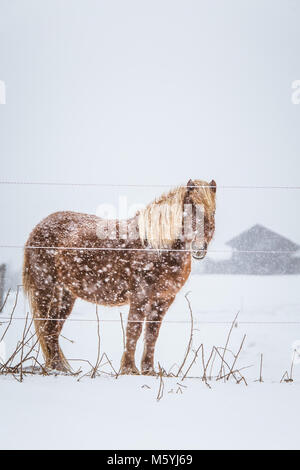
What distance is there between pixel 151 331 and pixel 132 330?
0.07 m

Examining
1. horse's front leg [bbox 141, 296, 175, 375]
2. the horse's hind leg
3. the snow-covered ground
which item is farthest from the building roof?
the horse's hind leg

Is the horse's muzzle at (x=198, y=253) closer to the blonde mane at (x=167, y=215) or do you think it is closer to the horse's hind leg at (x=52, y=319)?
the blonde mane at (x=167, y=215)

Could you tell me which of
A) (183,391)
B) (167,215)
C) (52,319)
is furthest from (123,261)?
(183,391)

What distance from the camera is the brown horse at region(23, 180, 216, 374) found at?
59.4 inches

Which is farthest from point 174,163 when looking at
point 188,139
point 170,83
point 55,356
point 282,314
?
point 55,356

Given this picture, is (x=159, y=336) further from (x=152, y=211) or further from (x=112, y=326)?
(x=152, y=211)

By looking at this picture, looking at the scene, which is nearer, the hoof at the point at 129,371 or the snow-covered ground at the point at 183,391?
the snow-covered ground at the point at 183,391

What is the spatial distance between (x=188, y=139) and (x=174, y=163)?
0.11 metres

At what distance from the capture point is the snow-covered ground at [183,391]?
109 cm

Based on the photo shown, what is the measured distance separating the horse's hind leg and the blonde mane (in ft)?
1.16

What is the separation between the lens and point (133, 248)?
1.52 m

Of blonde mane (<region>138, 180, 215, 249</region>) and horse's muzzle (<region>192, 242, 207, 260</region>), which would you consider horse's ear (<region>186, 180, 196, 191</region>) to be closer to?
blonde mane (<region>138, 180, 215, 249</region>)

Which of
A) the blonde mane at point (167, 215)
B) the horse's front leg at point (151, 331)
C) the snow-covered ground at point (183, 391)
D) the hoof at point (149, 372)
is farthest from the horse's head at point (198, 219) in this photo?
the hoof at point (149, 372)

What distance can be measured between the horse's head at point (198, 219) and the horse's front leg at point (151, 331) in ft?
0.73
